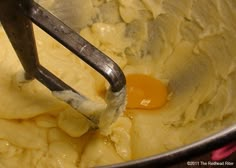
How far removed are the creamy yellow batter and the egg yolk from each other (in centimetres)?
2

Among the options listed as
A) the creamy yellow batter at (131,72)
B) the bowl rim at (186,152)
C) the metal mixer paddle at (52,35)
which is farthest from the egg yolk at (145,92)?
the bowl rim at (186,152)

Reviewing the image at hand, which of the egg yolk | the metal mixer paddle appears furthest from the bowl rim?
the egg yolk

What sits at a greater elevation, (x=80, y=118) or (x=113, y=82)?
(x=113, y=82)

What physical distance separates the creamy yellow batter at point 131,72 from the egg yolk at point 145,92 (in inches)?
0.6

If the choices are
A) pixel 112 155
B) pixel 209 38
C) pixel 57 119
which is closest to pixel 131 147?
pixel 112 155

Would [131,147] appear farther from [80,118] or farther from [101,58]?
[101,58]

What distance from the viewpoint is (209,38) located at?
87cm

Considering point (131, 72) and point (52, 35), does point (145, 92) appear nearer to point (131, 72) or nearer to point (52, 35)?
point (131, 72)

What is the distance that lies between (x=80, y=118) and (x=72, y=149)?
0.07 metres

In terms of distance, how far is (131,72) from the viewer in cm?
98

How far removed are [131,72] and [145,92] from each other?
0.07 metres

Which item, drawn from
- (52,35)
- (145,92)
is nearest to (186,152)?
(52,35)

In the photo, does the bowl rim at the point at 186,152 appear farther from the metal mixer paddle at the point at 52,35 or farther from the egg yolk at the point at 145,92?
the egg yolk at the point at 145,92

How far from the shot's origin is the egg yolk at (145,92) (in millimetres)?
930
